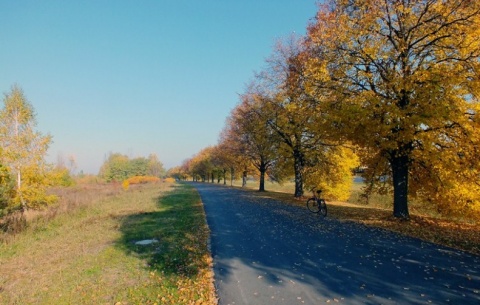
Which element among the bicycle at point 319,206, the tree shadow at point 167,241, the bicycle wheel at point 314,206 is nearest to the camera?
the tree shadow at point 167,241

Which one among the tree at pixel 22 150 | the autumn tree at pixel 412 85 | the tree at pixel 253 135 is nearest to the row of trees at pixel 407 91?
the autumn tree at pixel 412 85

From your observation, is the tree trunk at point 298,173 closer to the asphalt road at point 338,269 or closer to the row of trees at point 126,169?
the asphalt road at point 338,269

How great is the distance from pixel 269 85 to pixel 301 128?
447 cm

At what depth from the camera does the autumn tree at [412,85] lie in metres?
11.8

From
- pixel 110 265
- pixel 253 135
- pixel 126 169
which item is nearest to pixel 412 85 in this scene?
pixel 110 265

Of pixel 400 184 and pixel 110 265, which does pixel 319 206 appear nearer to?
pixel 400 184

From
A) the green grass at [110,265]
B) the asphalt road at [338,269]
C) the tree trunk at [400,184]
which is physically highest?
the tree trunk at [400,184]

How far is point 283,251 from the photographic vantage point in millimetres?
9578

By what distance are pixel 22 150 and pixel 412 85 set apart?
75.5 ft

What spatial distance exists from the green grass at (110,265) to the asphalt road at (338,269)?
83cm

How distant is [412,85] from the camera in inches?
483

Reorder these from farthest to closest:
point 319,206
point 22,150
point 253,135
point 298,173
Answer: point 253,135 < point 298,173 < point 22,150 < point 319,206

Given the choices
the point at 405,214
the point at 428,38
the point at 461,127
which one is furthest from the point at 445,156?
the point at 428,38

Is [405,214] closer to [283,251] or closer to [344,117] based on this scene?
[344,117]
